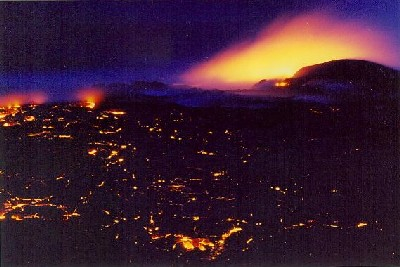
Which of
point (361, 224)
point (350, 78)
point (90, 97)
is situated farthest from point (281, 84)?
point (90, 97)

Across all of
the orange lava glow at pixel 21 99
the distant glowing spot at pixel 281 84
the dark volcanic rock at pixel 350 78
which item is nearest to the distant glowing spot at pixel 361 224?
the dark volcanic rock at pixel 350 78

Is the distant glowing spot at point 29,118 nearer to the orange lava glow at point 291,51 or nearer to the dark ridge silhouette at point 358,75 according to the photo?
the orange lava glow at point 291,51

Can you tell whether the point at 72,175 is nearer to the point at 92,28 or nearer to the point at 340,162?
the point at 92,28

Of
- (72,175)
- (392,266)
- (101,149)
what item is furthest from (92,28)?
(392,266)

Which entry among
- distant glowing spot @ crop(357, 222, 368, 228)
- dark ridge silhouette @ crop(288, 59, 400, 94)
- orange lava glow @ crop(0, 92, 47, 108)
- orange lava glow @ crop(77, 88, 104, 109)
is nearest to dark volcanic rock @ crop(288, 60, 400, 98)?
dark ridge silhouette @ crop(288, 59, 400, 94)

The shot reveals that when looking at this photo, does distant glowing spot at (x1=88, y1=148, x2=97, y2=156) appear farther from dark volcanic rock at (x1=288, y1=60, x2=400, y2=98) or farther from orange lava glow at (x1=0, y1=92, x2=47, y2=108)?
dark volcanic rock at (x1=288, y1=60, x2=400, y2=98)
